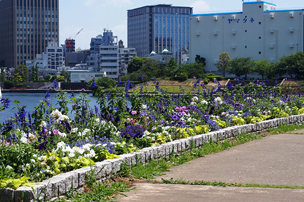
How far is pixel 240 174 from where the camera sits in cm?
847

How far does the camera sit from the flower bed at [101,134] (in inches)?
269

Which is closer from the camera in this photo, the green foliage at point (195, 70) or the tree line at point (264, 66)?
the tree line at point (264, 66)

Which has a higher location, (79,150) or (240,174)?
(79,150)

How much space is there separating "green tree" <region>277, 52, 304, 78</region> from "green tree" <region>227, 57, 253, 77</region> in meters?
6.13

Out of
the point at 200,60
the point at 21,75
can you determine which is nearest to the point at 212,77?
the point at 200,60

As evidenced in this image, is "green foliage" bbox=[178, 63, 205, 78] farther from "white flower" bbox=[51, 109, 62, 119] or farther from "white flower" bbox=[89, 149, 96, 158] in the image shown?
"white flower" bbox=[89, 149, 96, 158]

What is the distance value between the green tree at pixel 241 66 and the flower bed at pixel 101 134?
9291cm

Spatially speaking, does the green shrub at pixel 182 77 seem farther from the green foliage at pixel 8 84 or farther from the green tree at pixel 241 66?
the green foliage at pixel 8 84

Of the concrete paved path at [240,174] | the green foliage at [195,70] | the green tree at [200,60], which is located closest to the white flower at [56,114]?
the concrete paved path at [240,174]

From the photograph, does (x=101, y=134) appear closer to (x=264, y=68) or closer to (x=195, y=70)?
(x=264, y=68)

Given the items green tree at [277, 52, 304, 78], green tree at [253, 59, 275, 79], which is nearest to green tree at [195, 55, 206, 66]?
green tree at [253, 59, 275, 79]

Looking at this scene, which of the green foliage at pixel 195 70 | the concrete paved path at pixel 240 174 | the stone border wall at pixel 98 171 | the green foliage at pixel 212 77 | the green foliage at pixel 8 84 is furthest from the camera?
the green foliage at pixel 8 84

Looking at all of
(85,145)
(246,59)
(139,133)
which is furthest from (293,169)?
(246,59)

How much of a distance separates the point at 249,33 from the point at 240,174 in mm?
107010
